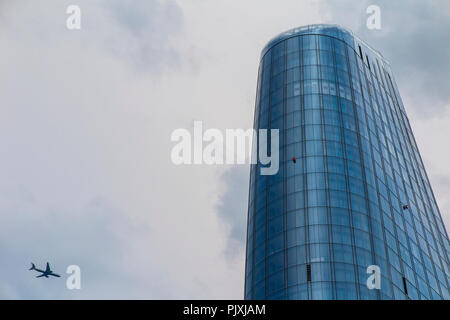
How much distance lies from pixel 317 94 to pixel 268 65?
2490cm

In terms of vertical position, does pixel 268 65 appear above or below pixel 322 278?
above

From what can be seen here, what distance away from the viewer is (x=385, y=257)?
144 meters

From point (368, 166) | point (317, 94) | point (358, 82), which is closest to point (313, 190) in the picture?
point (368, 166)

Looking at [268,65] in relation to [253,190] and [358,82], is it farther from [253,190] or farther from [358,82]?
[253,190]

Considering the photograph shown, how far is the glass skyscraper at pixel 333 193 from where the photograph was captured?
138 metres

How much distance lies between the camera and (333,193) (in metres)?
148

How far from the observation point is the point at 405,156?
643 feet

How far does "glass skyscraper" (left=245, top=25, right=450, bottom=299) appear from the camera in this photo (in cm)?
13788
